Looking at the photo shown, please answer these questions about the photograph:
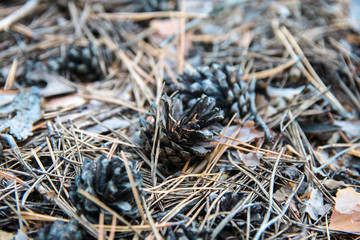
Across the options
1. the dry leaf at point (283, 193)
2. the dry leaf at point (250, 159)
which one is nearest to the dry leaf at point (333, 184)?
the dry leaf at point (283, 193)

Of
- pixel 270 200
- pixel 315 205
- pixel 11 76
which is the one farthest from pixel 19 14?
pixel 315 205

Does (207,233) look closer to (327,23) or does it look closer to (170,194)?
(170,194)

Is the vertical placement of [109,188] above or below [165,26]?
below

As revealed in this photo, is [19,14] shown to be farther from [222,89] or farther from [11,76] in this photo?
[222,89]

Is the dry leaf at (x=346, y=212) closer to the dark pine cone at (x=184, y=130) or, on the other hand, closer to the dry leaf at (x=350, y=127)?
the dry leaf at (x=350, y=127)

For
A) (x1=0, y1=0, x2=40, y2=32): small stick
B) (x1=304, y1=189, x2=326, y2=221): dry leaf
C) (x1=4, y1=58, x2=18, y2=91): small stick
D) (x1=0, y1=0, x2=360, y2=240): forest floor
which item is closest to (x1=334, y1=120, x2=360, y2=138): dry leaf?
(x1=0, y1=0, x2=360, y2=240): forest floor

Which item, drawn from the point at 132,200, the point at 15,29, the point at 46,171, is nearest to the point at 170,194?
the point at 132,200

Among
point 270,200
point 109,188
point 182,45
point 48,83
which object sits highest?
point 182,45
